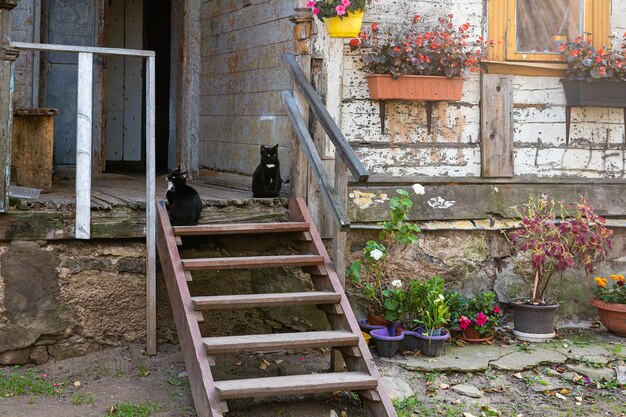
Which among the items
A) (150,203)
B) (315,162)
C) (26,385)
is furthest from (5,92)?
(315,162)

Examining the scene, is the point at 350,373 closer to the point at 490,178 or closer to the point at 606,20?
the point at 490,178

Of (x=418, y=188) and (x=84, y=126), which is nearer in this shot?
(x=84, y=126)

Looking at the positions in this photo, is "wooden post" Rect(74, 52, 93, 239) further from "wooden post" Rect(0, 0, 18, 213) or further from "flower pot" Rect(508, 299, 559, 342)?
"flower pot" Rect(508, 299, 559, 342)

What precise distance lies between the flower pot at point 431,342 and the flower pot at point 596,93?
90.7 inches

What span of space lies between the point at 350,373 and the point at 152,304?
5.25 feet

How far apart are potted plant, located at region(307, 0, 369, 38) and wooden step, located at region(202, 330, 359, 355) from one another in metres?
2.19

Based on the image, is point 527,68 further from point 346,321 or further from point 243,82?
point 346,321

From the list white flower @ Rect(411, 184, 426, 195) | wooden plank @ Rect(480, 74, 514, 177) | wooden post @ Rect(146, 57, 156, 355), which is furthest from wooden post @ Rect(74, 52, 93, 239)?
wooden plank @ Rect(480, 74, 514, 177)

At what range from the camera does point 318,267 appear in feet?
20.1

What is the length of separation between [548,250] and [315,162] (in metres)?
1.92

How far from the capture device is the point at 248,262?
6.00 meters

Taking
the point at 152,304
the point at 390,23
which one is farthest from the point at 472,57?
the point at 152,304

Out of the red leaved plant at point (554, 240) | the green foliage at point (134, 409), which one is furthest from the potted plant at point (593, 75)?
the green foliage at point (134, 409)

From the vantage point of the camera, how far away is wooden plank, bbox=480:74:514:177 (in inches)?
290
